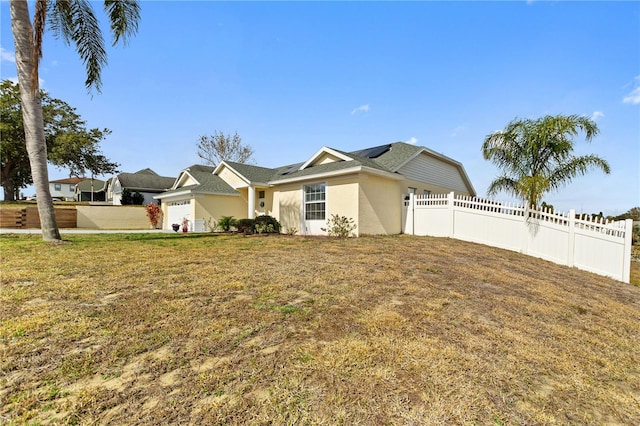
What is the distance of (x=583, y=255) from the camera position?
26.5 feet

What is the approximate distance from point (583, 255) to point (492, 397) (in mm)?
8708

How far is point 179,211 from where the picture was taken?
18.8 metres

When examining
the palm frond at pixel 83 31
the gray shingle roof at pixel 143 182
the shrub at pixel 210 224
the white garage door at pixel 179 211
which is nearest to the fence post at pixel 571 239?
the shrub at pixel 210 224

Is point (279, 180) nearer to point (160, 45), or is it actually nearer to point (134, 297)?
point (160, 45)

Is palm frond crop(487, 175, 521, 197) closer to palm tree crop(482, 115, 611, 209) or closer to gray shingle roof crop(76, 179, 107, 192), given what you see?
palm tree crop(482, 115, 611, 209)

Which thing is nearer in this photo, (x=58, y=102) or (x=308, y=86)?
(x=308, y=86)

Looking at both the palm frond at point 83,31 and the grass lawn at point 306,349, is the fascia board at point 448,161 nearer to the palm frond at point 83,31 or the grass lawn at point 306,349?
the grass lawn at point 306,349

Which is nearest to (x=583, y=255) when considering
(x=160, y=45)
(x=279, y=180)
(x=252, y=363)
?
(x=252, y=363)

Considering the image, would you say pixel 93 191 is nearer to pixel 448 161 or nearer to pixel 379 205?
pixel 379 205

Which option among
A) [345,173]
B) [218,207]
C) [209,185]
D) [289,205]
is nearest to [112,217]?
[209,185]

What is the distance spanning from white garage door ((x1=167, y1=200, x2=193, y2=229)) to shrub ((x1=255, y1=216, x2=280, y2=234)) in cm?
580

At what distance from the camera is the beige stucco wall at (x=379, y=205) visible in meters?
11.8

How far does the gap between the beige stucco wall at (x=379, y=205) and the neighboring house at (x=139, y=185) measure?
3027 centimetres

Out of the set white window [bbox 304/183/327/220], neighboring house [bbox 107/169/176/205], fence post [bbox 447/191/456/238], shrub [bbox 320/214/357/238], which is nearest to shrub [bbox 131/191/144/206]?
neighboring house [bbox 107/169/176/205]
